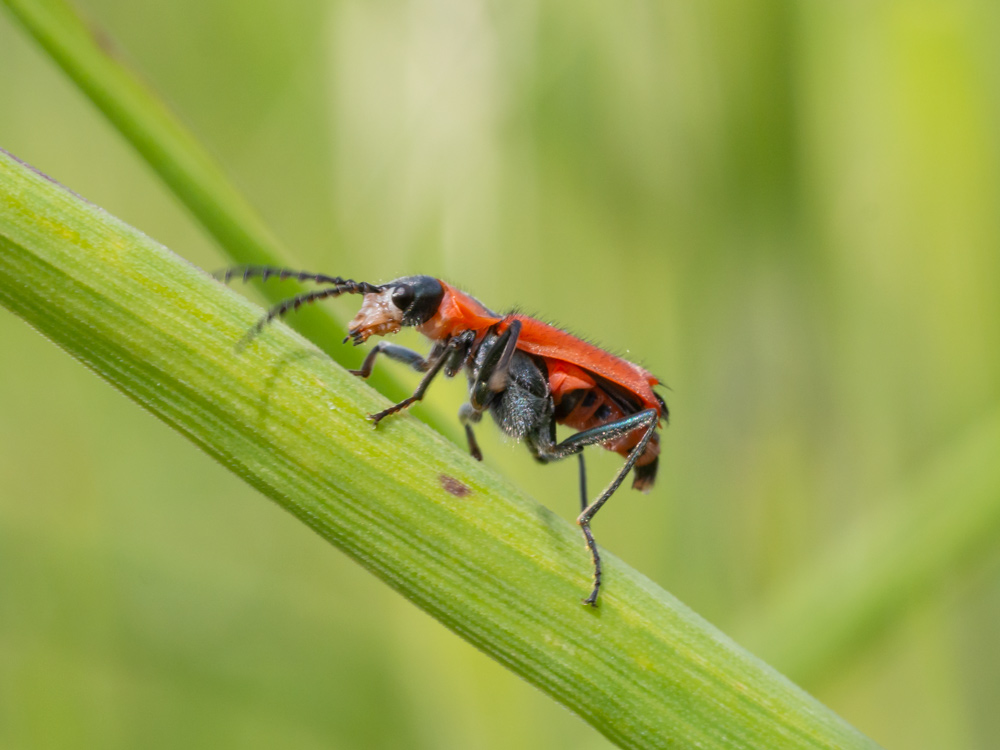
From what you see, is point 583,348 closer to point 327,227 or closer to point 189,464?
point 327,227

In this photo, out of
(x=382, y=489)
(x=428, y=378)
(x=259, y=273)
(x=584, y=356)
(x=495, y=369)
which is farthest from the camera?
(x=584, y=356)

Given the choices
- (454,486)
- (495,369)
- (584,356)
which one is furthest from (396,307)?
(454,486)

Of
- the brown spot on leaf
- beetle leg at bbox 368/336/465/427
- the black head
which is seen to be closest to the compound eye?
the black head

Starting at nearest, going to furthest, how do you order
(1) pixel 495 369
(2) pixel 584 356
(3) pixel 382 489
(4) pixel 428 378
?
(3) pixel 382 489 < (4) pixel 428 378 < (1) pixel 495 369 < (2) pixel 584 356

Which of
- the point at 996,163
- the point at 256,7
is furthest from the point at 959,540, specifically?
the point at 256,7

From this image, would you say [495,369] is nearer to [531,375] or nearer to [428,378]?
[531,375]
